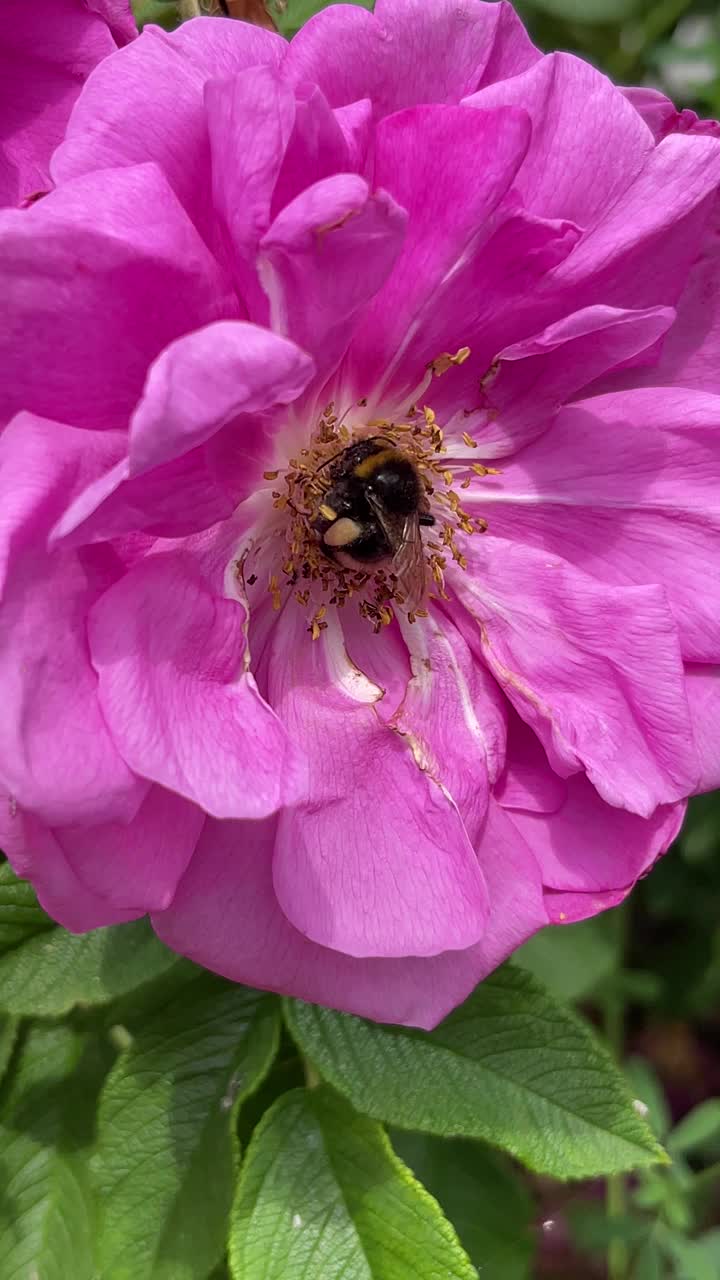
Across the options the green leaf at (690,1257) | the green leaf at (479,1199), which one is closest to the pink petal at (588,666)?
the green leaf at (479,1199)

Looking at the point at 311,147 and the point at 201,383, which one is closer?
the point at 201,383

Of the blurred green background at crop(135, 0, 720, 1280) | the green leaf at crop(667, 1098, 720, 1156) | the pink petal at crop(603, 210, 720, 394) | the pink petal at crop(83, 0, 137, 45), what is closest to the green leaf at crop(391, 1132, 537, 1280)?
the blurred green background at crop(135, 0, 720, 1280)

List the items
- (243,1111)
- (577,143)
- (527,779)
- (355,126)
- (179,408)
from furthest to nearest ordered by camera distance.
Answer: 1. (243,1111)
2. (527,779)
3. (577,143)
4. (355,126)
5. (179,408)

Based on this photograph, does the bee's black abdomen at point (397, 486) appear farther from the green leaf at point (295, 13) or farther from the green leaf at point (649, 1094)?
the green leaf at point (649, 1094)

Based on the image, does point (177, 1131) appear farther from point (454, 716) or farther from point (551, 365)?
point (551, 365)

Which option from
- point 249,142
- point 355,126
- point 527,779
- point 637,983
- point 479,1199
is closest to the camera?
point 249,142

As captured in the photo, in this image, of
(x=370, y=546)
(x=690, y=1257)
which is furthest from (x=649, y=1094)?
(x=370, y=546)

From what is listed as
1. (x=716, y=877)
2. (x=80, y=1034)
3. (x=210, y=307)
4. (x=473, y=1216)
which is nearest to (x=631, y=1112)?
(x=473, y=1216)
